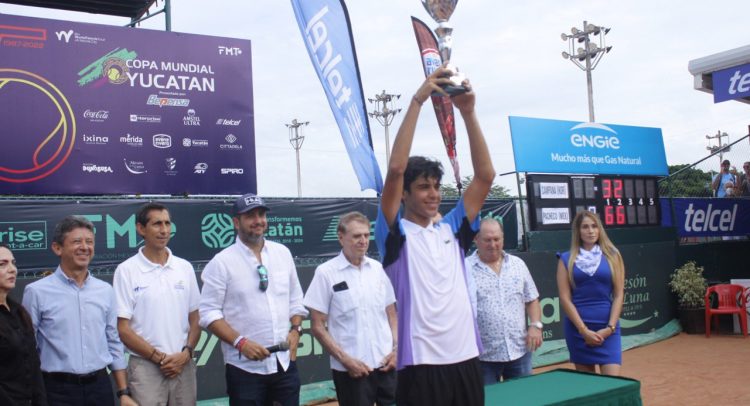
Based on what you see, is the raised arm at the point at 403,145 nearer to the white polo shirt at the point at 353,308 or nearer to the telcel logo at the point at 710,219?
the white polo shirt at the point at 353,308

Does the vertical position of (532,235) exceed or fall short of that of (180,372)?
it exceeds it

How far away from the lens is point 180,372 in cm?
438

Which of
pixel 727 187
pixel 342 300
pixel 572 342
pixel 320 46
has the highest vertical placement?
pixel 320 46

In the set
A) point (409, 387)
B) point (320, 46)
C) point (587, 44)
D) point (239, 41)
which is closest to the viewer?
point (409, 387)

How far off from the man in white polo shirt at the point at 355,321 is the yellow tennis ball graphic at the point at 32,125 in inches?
261

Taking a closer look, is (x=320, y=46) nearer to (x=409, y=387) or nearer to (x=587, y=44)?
(x=409, y=387)

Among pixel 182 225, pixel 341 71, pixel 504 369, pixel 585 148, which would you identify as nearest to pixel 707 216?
pixel 585 148

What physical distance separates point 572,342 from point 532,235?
199 inches

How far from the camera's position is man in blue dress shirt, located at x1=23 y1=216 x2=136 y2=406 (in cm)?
398

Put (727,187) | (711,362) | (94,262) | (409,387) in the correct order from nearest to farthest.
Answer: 1. (409,387)
2. (94,262)
3. (711,362)
4. (727,187)

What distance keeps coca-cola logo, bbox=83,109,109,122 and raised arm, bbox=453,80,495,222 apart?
8497mm

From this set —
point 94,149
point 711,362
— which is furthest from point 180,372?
point 711,362

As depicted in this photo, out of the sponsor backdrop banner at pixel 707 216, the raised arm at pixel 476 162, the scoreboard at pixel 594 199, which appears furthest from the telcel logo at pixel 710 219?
the raised arm at pixel 476 162

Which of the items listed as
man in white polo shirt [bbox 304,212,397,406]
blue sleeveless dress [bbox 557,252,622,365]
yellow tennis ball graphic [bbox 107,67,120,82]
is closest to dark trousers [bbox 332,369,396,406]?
man in white polo shirt [bbox 304,212,397,406]
